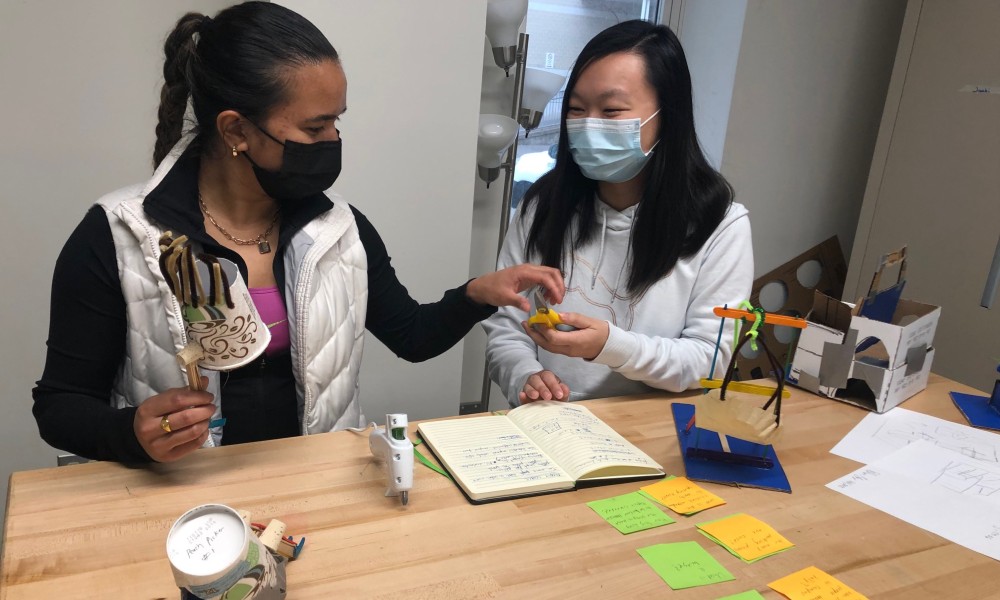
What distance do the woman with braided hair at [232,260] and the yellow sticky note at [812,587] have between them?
62 cm

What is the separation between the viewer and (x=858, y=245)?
8.38ft

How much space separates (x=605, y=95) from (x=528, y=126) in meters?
0.95

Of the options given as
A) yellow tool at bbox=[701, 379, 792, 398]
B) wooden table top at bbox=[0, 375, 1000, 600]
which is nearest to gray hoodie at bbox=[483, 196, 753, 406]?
yellow tool at bbox=[701, 379, 792, 398]

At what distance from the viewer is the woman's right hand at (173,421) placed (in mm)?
889

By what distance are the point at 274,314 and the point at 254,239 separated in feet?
0.48

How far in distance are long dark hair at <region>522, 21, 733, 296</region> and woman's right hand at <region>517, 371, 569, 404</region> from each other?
1.01 ft

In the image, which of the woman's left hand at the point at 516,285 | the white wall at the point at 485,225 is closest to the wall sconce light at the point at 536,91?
the white wall at the point at 485,225

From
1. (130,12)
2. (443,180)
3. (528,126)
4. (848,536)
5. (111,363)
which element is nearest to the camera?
(848,536)

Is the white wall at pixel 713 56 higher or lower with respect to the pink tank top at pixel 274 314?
higher

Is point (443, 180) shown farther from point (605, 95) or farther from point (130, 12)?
point (130, 12)

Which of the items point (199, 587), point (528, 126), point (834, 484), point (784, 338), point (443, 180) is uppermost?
point (528, 126)

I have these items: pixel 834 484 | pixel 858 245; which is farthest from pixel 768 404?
pixel 858 245

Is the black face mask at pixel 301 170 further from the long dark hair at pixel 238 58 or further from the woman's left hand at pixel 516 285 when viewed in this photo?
the woman's left hand at pixel 516 285

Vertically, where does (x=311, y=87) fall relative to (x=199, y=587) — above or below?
above
